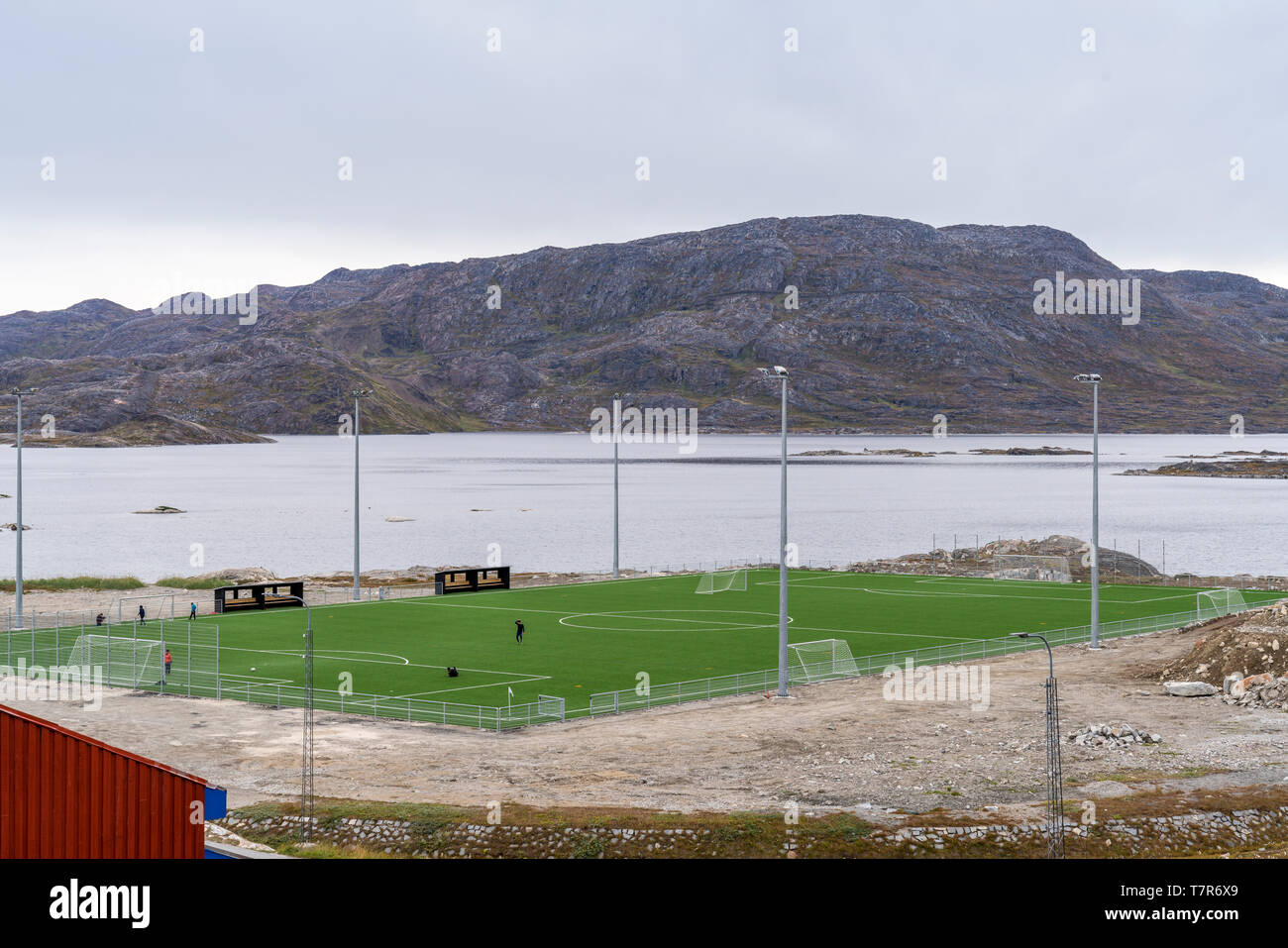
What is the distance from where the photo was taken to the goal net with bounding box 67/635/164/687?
50625 millimetres

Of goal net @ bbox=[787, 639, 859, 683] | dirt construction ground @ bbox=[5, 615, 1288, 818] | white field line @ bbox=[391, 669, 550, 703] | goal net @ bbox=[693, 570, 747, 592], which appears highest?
goal net @ bbox=[693, 570, 747, 592]

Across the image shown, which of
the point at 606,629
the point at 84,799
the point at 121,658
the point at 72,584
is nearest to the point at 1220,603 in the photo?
the point at 606,629

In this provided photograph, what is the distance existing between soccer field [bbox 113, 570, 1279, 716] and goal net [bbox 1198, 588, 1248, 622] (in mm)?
1031

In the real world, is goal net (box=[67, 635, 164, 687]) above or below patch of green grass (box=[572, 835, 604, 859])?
above

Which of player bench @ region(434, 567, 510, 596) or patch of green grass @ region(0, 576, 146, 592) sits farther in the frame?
patch of green grass @ region(0, 576, 146, 592)

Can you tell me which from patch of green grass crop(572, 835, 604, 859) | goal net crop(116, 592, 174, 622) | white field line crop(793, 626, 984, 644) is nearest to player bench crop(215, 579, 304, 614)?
goal net crop(116, 592, 174, 622)

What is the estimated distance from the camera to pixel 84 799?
2266 cm

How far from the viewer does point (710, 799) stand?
33250mm

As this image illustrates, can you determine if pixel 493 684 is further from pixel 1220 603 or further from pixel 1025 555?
pixel 1025 555

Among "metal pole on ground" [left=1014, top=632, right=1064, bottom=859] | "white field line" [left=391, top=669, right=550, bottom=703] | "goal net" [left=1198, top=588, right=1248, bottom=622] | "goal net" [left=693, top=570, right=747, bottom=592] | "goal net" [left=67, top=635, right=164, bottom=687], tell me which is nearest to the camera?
"metal pole on ground" [left=1014, top=632, right=1064, bottom=859]

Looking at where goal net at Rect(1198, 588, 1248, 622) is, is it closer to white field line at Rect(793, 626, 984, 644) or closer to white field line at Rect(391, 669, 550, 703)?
Result: white field line at Rect(793, 626, 984, 644)

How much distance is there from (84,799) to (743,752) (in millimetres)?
20751

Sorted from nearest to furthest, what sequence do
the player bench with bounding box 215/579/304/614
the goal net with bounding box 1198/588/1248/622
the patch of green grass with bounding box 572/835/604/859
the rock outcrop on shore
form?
the patch of green grass with bounding box 572/835/604/859
the goal net with bounding box 1198/588/1248/622
the player bench with bounding box 215/579/304/614
the rock outcrop on shore
